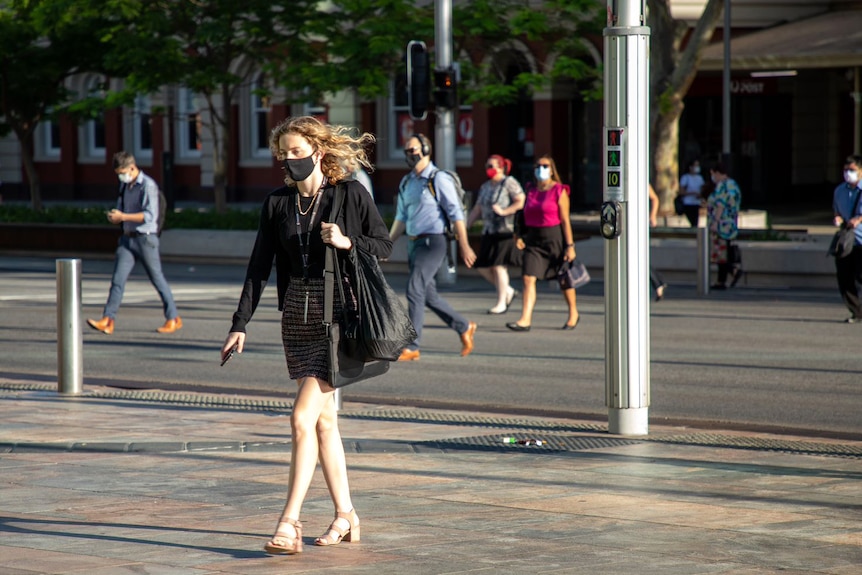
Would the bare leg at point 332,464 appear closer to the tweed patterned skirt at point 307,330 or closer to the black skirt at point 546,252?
the tweed patterned skirt at point 307,330

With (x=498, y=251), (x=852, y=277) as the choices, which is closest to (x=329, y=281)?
(x=498, y=251)

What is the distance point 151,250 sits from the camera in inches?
621

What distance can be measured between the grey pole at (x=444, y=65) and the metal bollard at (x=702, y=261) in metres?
4.23

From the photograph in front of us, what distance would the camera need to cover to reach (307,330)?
624 centimetres

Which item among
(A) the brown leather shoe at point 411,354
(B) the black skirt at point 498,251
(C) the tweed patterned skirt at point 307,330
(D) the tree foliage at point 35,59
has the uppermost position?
(D) the tree foliage at point 35,59

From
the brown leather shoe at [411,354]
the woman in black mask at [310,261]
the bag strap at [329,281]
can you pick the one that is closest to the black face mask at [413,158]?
the brown leather shoe at [411,354]

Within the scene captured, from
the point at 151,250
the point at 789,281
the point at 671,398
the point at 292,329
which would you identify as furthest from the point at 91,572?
the point at 789,281

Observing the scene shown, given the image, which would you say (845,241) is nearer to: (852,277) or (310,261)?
(852,277)

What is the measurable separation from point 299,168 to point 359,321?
657 mm

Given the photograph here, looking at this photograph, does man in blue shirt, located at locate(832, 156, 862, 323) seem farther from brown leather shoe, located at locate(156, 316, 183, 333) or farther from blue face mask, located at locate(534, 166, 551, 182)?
brown leather shoe, located at locate(156, 316, 183, 333)

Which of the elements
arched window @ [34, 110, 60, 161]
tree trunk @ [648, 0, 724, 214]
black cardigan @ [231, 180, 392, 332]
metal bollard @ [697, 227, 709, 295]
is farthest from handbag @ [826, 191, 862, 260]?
arched window @ [34, 110, 60, 161]

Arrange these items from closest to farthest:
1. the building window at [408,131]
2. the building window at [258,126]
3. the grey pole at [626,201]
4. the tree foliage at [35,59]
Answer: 1. the grey pole at [626,201]
2. the tree foliage at [35,59]
3. the building window at [408,131]
4. the building window at [258,126]

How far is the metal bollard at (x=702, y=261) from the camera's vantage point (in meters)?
20.0

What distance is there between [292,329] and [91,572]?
1252 mm
